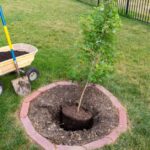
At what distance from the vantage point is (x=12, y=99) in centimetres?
430

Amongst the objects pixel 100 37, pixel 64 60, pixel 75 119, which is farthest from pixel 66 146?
pixel 64 60

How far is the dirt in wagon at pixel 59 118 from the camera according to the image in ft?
11.7

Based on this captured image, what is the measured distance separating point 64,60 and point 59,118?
1805mm

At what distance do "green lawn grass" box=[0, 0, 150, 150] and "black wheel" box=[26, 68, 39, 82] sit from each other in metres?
0.10

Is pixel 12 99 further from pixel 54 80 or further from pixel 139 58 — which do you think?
pixel 139 58

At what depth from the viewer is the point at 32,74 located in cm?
471

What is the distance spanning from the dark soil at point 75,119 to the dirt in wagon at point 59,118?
76mm

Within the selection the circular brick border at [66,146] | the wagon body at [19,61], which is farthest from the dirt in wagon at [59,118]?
the wagon body at [19,61]

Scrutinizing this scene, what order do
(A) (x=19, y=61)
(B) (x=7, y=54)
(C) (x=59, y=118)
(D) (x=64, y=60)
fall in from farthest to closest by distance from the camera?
1. (D) (x=64, y=60)
2. (B) (x=7, y=54)
3. (A) (x=19, y=61)
4. (C) (x=59, y=118)

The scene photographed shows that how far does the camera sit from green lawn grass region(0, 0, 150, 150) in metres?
3.69

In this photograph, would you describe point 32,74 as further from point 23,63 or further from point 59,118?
point 59,118

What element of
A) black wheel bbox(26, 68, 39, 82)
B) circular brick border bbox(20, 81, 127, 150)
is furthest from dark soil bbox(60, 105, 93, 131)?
black wheel bbox(26, 68, 39, 82)

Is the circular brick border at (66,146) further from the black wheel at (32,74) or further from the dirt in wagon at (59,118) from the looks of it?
the black wheel at (32,74)

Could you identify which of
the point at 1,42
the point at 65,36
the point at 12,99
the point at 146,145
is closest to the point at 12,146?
the point at 12,99
